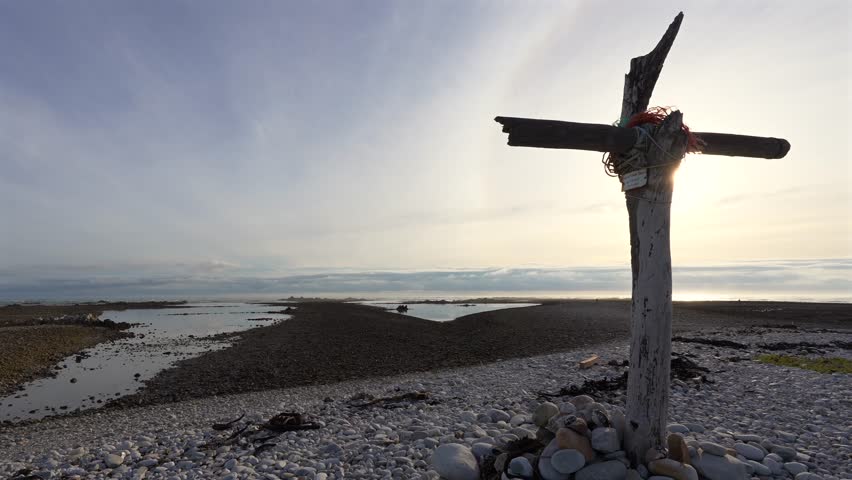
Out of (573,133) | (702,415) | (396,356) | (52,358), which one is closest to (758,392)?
(702,415)

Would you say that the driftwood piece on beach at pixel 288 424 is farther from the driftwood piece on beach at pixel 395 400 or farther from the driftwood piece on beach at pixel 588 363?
the driftwood piece on beach at pixel 588 363

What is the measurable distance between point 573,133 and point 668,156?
106 centimetres

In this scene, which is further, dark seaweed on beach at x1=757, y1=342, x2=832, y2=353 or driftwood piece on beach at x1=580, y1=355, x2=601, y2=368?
dark seaweed on beach at x1=757, y1=342, x2=832, y2=353

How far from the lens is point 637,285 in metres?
4.71

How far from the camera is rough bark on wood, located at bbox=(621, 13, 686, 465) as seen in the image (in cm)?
462

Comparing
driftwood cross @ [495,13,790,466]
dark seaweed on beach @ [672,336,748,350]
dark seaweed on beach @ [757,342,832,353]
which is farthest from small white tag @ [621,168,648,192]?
dark seaweed on beach @ [757,342,832,353]

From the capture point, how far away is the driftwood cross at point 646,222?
4.61 meters

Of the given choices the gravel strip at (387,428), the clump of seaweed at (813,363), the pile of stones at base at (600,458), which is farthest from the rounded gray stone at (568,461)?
the clump of seaweed at (813,363)

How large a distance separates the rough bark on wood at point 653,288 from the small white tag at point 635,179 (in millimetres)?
92

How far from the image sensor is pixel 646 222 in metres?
4.69

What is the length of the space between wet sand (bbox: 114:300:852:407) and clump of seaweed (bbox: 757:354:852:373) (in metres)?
7.13

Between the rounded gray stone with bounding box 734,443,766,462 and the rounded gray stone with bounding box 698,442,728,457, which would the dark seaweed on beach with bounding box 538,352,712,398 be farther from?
the rounded gray stone with bounding box 698,442,728,457

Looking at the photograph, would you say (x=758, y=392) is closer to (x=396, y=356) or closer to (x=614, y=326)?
(x=396, y=356)

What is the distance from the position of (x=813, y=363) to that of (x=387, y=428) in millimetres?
11506
